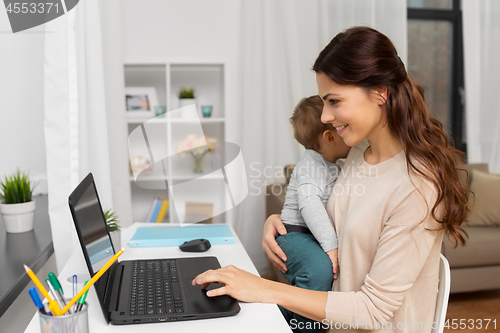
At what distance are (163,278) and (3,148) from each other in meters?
1.51

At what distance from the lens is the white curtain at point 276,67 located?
2.87 metres

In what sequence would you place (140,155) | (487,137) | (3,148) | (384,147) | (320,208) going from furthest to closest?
(487,137)
(140,155)
(3,148)
(320,208)
(384,147)

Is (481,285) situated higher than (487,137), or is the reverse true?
(487,137)

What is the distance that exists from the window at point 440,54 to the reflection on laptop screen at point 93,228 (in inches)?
120

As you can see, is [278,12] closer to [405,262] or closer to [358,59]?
[358,59]

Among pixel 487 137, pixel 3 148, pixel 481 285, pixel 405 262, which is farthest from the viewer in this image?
pixel 487 137

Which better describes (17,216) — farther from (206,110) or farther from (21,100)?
(206,110)

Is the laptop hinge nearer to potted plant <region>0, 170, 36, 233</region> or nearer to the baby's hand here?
the baby's hand

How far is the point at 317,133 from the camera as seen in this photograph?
138 centimetres

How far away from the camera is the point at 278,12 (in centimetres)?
288

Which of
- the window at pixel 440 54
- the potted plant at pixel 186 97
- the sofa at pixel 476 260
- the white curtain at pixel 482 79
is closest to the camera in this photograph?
the sofa at pixel 476 260

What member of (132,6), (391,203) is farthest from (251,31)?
(391,203)

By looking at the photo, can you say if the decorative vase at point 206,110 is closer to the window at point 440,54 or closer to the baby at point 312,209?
the baby at point 312,209

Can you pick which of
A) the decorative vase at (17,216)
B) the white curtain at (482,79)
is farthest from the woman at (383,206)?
the white curtain at (482,79)
